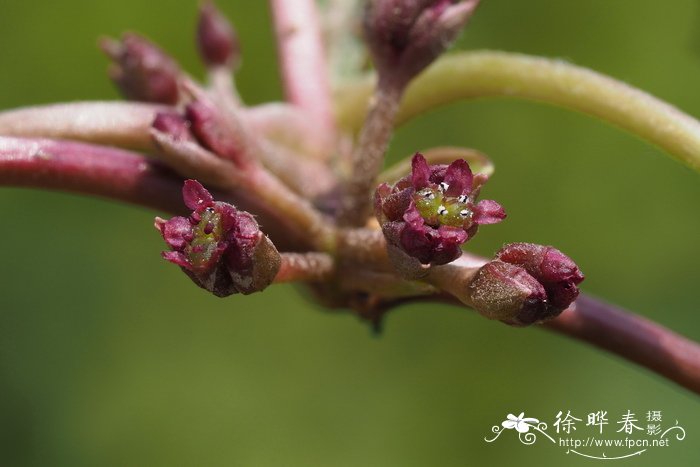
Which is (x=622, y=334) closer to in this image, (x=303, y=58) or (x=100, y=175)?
(x=100, y=175)

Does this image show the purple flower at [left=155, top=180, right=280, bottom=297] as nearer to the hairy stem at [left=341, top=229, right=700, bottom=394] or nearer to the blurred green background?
the hairy stem at [left=341, top=229, right=700, bottom=394]

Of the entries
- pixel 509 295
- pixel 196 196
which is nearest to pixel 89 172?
pixel 196 196

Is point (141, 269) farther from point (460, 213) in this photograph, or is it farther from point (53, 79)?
point (460, 213)

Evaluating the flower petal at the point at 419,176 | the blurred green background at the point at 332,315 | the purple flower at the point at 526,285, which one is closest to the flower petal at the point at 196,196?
the flower petal at the point at 419,176

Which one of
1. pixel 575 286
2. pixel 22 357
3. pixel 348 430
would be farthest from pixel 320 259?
pixel 22 357

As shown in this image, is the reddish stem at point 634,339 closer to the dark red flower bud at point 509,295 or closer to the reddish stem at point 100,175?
the dark red flower bud at point 509,295

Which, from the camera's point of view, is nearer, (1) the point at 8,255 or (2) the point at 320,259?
(2) the point at 320,259
